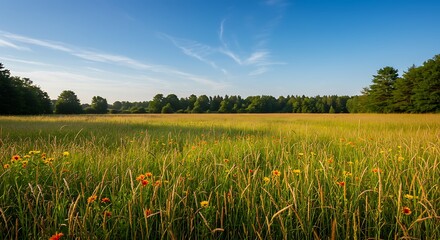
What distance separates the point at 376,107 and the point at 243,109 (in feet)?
146

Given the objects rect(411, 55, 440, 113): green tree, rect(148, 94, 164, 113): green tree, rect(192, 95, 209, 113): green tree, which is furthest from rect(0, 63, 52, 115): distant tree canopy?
rect(411, 55, 440, 113): green tree

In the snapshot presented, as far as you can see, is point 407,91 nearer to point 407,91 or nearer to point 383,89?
point 407,91

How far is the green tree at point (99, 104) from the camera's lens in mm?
76375

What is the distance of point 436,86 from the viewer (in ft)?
114

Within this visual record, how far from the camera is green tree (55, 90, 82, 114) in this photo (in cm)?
6178

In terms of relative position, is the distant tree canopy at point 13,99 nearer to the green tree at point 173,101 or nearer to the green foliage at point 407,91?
the green tree at point 173,101

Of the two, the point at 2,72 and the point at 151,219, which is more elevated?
the point at 2,72

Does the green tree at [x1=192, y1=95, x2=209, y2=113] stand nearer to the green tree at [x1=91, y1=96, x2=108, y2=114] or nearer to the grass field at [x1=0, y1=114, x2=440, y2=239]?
the green tree at [x1=91, y1=96, x2=108, y2=114]

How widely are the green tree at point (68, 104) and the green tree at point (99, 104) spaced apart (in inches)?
337

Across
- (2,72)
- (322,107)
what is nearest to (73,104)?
(2,72)

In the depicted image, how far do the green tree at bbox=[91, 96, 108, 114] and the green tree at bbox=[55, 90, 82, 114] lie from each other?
28.0 feet

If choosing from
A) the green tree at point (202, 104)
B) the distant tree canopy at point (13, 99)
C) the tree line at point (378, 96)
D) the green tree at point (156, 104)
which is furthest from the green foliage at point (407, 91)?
the distant tree canopy at point (13, 99)

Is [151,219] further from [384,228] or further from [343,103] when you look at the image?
[343,103]

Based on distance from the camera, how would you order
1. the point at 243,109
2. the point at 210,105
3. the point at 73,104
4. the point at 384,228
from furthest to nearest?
the point at 210,105 → the point at 243,109 → the point at 73,104 → the point at 384,228
